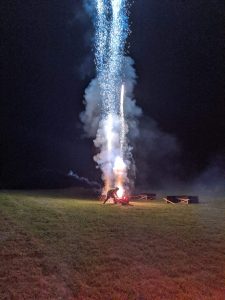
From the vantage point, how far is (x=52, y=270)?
1095cm

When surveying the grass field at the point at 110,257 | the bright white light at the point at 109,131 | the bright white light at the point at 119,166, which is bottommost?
the grass field at the point at 110,257

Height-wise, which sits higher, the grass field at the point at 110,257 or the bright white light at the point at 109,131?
the bright white light at the point at 109,131

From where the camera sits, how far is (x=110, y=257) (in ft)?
40.7

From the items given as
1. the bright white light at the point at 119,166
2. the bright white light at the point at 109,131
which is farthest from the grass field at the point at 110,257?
the bright white light at the point at 109,131

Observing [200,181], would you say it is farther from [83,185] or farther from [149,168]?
[83,185]

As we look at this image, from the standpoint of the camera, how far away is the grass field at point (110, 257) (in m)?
9.79

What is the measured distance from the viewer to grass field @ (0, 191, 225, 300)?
9.79m

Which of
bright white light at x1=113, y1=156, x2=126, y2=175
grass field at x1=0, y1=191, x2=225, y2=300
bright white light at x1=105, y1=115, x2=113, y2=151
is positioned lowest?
grass field at x1=0, y1=191, x2=225, y2=300

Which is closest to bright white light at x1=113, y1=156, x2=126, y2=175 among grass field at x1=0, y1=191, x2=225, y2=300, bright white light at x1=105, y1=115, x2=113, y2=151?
bright white light at x1=105, y1=115, x2=113, y2=151

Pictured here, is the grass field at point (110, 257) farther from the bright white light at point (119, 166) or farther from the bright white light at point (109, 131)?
the bright white light at point (109, 131)

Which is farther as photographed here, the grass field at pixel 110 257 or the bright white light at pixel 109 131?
the bright white light at pixel 109 131

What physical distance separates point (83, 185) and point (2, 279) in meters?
36.7

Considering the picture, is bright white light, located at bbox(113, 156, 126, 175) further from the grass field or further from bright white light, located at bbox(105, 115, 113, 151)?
the grass field

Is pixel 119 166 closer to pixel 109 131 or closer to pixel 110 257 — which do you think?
pixel 109 131
